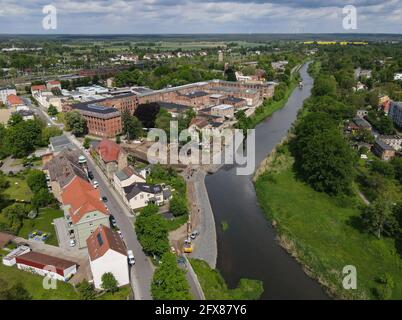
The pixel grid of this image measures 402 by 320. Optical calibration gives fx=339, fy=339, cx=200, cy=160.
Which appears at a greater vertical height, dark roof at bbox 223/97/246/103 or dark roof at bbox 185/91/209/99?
dark roof at bbox 185/91/209/99

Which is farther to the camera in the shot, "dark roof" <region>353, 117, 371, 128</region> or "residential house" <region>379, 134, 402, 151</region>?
"dark roof" <region>353, 117, 371, 128</region>

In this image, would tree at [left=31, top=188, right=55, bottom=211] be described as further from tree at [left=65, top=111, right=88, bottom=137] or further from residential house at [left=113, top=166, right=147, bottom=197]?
tree at [left=65, top=111, right=88, bottom=137]

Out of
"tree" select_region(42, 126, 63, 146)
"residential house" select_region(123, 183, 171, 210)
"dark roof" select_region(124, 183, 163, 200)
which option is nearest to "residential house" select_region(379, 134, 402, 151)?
"residential house" select_region(123, 183, 171, 210)

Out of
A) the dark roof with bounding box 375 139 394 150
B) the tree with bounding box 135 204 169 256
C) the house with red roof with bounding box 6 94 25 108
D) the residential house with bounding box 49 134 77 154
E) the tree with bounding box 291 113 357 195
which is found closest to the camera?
the tree with bounding box 135 204 169 256

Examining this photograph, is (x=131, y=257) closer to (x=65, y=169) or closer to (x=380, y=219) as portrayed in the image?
(x=65, y=169)
